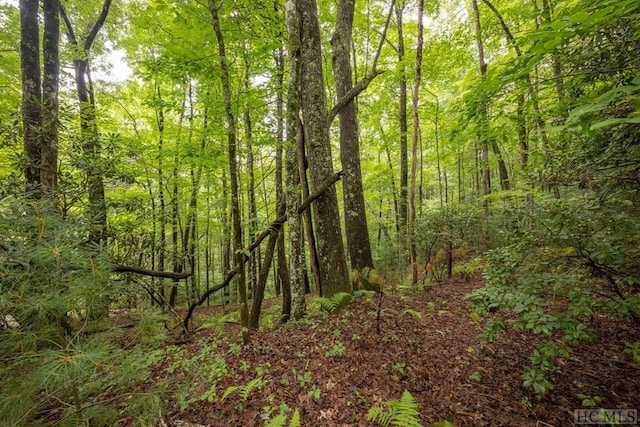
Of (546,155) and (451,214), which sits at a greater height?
(546,155)

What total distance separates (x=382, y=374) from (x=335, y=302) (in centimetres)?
151

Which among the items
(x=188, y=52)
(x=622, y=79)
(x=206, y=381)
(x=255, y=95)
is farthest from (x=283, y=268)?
(x=622, y=79)

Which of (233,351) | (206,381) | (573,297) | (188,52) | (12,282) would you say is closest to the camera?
(12,282)

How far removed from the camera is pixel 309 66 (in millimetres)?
4914

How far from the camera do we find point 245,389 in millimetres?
3150

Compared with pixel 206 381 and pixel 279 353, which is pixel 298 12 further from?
pixel 206 381

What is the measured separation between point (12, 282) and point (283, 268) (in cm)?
412

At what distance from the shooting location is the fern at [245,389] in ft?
10.1

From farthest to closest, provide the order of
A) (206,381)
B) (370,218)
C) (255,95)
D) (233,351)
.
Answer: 1. (370,218)
2. (255,95)
3. (233,351)
4. (206,381)

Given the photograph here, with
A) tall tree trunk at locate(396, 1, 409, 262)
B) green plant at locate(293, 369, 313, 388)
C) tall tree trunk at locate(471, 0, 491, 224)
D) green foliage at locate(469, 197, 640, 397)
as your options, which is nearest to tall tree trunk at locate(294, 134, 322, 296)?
green plant at locate(293, 369, 313, 388)

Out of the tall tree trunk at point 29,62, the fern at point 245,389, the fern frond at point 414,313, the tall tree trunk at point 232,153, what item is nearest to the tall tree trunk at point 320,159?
the fern frond at point 414,313

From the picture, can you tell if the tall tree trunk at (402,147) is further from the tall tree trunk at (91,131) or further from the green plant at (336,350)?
the tall tree trunk at (91,131)

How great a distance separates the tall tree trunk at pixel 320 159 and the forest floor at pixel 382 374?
2.40 ft

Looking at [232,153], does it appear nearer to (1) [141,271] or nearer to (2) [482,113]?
(1) [141,271]
